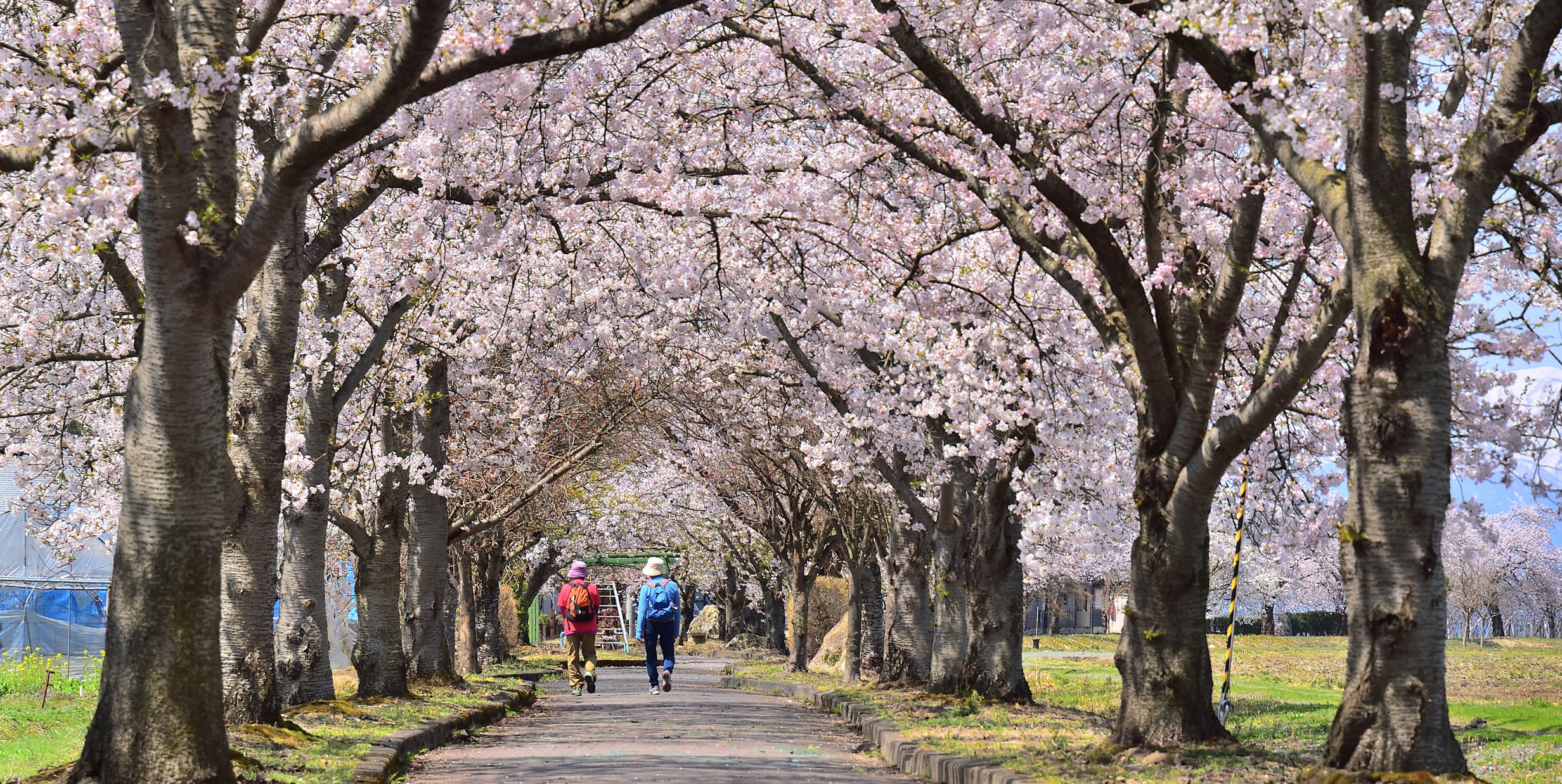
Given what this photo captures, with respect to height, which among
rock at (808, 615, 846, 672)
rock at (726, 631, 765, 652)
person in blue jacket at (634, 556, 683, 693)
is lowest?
rock at (726, 631, 765, 652)

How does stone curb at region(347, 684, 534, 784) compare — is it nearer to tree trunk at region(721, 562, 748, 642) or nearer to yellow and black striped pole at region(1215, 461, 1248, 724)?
yellow and black striped pole at region(1215, 461, 1248, 724)

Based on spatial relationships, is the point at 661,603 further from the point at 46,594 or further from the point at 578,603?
the point at 46,594

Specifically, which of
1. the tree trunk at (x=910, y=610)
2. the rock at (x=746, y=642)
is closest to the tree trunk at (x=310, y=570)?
the tree trunk at (x=910, y=610)

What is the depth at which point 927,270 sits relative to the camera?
15320 mm

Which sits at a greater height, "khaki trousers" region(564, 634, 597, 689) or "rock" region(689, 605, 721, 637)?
"khaki trousers" region(564, 634, 597, 689)

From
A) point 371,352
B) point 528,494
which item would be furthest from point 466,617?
point 371,352

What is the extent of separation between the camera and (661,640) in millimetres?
19906

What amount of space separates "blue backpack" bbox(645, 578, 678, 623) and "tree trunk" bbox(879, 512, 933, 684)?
5265mm

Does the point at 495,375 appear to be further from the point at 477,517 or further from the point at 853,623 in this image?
the point at 853,623

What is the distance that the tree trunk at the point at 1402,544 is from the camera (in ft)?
25.4

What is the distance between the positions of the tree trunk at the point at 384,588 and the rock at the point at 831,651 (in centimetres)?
1711

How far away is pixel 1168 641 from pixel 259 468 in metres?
7.69

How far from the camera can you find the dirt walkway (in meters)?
11.2

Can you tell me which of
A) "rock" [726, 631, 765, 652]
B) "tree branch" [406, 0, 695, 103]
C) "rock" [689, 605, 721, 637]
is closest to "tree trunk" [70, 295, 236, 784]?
"tree branch" [406, 0, 695, 103]
